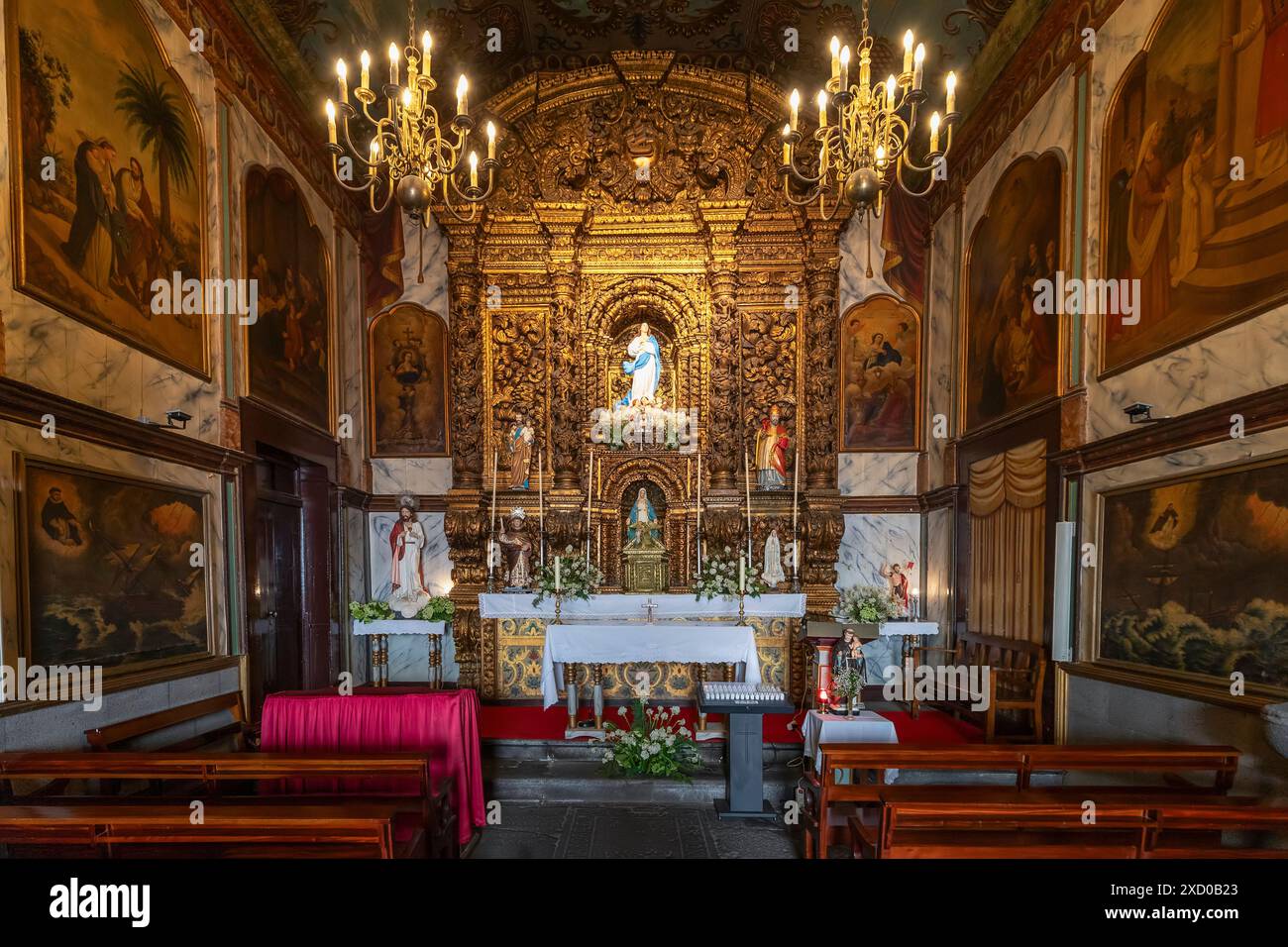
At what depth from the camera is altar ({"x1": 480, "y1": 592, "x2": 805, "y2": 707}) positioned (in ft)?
22.2

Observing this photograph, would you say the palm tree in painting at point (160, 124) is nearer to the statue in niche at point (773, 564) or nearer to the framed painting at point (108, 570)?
the framed painting at point (108, 570)

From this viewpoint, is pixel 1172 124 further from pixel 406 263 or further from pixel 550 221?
pixel 406 263

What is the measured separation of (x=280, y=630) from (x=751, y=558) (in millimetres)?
6019

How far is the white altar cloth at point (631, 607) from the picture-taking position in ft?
24.7

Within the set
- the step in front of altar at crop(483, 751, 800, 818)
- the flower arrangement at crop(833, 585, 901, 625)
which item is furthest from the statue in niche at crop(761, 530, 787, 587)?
the step in front of altar at crop(483, 751, 800, 818)

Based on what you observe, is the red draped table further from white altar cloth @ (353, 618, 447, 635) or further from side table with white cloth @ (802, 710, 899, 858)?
white altar cloth @ (353, 618, 447, 635)

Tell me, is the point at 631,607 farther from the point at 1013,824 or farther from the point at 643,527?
the point at 1013,824

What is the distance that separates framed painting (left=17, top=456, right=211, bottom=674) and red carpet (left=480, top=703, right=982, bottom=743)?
3071 millimetres

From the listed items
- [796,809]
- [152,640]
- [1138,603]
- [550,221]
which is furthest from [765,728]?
[550,221]

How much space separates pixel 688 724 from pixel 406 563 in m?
4.35

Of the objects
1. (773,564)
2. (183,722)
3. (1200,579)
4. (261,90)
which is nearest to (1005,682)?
(1200,579)

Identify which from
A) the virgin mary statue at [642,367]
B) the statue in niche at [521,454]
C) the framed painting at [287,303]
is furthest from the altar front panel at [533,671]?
the framed painting at [287,303]

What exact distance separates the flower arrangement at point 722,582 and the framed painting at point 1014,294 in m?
3.40

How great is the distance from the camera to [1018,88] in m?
6.90
